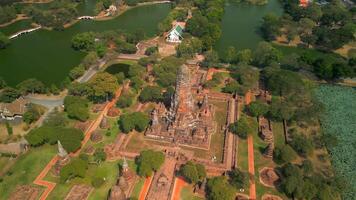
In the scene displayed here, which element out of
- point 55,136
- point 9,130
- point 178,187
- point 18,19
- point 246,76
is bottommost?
point 178,187

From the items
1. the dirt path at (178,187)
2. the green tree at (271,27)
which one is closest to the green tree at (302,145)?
the dirt path at (178,187)

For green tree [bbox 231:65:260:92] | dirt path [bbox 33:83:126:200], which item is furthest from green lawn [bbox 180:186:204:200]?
green tree [bbox 231:65:260:92]

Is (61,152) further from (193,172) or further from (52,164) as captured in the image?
(193,172)

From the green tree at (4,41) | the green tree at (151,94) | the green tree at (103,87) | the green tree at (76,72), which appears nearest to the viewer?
the green tree at (103,87)

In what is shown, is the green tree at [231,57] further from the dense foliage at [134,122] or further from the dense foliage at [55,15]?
the dense foliage at [55,15]

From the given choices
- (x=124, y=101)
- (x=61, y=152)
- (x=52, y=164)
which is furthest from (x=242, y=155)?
(x=52, y=164)

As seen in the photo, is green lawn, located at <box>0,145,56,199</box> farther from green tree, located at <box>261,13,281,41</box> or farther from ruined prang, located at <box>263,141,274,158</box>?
green tree, located at <box>261,13,281,41</box>
